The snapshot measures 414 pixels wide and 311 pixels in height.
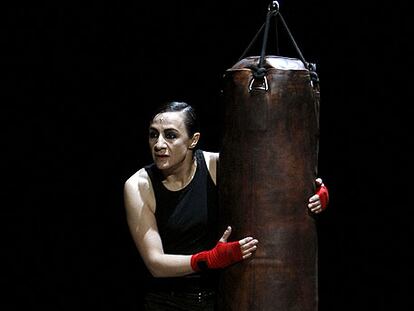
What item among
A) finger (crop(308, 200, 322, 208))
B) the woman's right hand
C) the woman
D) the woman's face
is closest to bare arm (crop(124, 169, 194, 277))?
the woman

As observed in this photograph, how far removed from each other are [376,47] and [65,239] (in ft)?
5.55

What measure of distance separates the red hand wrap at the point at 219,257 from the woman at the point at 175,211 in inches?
0.6

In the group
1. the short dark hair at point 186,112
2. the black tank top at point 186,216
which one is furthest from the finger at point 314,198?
the short dark hair at point 186,112

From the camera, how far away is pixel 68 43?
123 inches

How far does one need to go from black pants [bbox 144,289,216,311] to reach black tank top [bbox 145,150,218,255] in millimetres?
163

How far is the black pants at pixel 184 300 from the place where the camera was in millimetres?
2482

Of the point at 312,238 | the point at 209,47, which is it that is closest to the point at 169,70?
the point at 209,47

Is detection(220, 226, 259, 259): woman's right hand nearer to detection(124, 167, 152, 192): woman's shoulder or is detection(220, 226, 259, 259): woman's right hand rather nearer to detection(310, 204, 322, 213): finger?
detection(310, 204, 322, 213): finger

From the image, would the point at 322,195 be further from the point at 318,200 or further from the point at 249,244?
the point at 249,244

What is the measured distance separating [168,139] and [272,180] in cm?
43

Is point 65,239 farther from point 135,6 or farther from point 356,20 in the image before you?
point 356,20

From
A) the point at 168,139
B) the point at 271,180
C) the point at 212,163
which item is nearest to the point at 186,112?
the point at 168,139

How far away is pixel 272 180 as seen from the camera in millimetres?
2135

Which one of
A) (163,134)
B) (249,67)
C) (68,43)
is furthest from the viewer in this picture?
(68,43)
